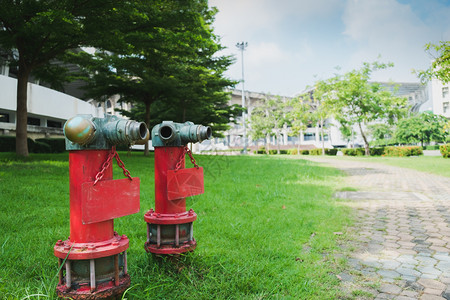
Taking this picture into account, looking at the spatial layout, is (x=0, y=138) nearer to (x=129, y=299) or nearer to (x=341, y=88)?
(x=129, y=299)

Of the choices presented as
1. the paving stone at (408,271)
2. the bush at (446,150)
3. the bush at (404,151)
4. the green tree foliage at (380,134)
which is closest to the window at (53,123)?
the bush at (404,151)

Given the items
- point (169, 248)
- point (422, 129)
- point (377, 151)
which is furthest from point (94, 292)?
point (422, 129)

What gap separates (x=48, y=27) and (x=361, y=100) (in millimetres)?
25273

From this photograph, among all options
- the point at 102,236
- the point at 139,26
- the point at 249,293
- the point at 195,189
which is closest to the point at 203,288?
the point at 249,293

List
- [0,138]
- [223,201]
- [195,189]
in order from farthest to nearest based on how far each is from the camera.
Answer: [0,138], [223,201], [195,189]

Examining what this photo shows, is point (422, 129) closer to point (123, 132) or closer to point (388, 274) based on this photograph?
point (388, 274)

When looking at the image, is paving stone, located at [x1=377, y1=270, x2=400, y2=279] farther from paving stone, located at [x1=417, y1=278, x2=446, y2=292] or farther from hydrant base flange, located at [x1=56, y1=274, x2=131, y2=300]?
hydrant base flange, located at [x1=56, y1=274, x2=131, y2=300]

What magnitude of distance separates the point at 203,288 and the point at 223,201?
340 cm

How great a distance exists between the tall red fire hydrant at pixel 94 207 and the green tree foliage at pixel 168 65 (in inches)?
325

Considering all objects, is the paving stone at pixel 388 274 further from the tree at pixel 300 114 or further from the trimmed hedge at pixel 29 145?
the tree at pixel 300 114

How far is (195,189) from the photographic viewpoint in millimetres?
2629

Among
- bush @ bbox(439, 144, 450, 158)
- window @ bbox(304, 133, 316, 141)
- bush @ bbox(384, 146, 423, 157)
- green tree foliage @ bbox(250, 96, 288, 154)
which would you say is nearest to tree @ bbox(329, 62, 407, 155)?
bush @ bbox(384, 146, 423, 157)

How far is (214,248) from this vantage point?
3.28 meters

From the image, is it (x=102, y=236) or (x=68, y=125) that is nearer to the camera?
(x=68, y=125)
